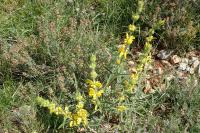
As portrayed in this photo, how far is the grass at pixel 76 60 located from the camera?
2.99 metres

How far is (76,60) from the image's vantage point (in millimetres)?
3244

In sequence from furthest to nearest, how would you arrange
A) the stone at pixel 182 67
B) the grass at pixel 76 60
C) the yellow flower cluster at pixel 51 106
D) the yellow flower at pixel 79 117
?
the stone at pixel 182 67
the grass at pixel 76 60
the yellow flower at pixel 79 117
the yellow flower cluster at pixel 51 106

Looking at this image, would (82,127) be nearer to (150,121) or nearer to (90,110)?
(90,110)

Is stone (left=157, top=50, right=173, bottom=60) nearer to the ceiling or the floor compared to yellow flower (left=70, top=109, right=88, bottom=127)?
nearer to the ceiling

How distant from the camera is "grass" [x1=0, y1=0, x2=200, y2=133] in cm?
299

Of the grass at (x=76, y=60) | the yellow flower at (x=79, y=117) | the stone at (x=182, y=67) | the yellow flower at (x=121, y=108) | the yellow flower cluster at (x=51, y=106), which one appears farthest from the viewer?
the stone at (x=182, y=67)

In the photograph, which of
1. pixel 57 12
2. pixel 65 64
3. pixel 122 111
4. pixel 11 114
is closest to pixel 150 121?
pixel 122 111

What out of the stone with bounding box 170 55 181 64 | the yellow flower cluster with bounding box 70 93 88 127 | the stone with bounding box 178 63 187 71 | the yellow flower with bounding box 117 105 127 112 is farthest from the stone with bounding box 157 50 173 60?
the yellow flower cluster with bounding box 70 93 88 127

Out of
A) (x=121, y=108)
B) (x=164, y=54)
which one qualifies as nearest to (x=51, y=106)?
(x=121, y=108)

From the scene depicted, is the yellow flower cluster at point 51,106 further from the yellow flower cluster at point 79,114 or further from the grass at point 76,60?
the grass at point 76,60

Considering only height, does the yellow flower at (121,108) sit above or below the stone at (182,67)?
below

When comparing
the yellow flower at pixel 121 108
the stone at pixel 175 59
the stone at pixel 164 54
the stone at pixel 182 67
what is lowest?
the yellow flower at pixel 121 108

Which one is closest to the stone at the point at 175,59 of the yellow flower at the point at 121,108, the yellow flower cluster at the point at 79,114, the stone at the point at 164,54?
the stone at the point at 164,54

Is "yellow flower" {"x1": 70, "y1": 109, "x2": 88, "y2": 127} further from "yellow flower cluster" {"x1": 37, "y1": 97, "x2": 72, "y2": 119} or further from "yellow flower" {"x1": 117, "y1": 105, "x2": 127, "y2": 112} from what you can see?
"yellow flower" {"x1": 117, "y1": 105, "x2": 127, "y2": 112}
